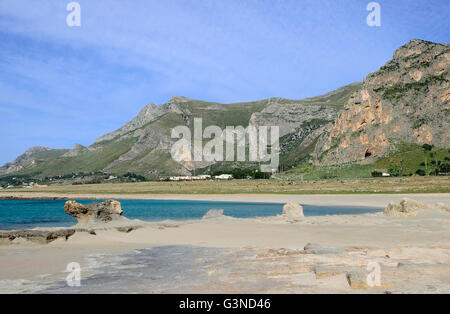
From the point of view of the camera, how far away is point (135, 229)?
20656mm

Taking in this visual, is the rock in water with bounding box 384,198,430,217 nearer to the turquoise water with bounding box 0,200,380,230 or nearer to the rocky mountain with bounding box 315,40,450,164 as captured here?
the turquoise water with bounding box 0,200,380,230

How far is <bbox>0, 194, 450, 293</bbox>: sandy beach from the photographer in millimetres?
7965

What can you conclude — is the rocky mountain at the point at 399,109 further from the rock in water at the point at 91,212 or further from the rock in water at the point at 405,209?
the rock in water at the point at 91,212

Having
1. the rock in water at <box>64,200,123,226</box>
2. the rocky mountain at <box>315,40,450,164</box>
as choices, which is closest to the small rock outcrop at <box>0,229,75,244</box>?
the rock in water at <box>64,200,123,226</box>

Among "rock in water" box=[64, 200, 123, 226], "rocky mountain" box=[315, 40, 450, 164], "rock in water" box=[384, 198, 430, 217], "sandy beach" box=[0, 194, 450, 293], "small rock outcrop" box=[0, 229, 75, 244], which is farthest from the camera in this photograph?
"rocky mountain" box=[315, 40, 450, 164]

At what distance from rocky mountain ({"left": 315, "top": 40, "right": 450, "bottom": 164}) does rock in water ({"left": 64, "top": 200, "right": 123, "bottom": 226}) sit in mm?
120892

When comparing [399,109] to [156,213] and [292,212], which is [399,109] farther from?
[292,212]

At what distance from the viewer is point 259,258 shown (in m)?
11.5

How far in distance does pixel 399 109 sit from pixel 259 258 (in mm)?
146017

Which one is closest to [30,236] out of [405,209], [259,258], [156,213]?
[259,258]

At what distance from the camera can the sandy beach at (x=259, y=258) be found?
7965 millimetres

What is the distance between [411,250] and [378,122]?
5713 inches
